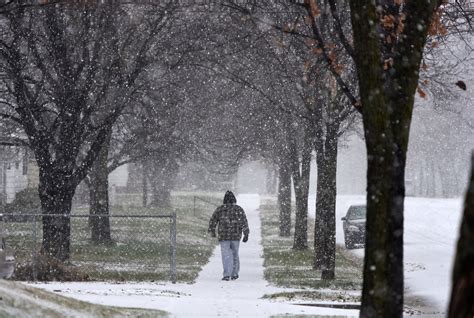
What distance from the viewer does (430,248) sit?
101 ft

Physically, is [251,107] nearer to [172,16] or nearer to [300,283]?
[172,16]

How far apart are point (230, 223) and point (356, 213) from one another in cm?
1387

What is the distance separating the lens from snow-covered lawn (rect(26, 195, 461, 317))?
40.7 feet

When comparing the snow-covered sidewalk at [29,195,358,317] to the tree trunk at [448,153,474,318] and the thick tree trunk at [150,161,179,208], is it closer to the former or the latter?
the tree trunk at [448,153,474,318]

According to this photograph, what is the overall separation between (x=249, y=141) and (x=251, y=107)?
7.75 feet

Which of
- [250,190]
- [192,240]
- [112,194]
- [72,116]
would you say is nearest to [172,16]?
[72,116]

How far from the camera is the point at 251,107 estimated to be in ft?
113

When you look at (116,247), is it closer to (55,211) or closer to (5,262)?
(55,211)

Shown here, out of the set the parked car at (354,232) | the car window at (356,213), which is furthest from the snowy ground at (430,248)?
the car window at (356,213)

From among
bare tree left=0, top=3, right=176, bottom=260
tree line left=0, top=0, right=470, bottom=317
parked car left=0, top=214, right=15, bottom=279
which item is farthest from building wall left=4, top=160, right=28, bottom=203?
parked car left=0, top=214, right=15, bottom=279

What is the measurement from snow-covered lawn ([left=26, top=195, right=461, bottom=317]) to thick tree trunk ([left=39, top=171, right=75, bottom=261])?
327cm

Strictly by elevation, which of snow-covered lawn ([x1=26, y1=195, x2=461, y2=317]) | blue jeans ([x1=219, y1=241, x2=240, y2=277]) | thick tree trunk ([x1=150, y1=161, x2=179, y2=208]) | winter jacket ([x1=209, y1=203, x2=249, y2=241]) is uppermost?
thick tree trunk ([x1=150, y1=161, x2=179, y2=208])

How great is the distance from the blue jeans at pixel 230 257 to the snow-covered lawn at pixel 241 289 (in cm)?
29

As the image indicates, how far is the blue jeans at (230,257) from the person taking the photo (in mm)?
19547
